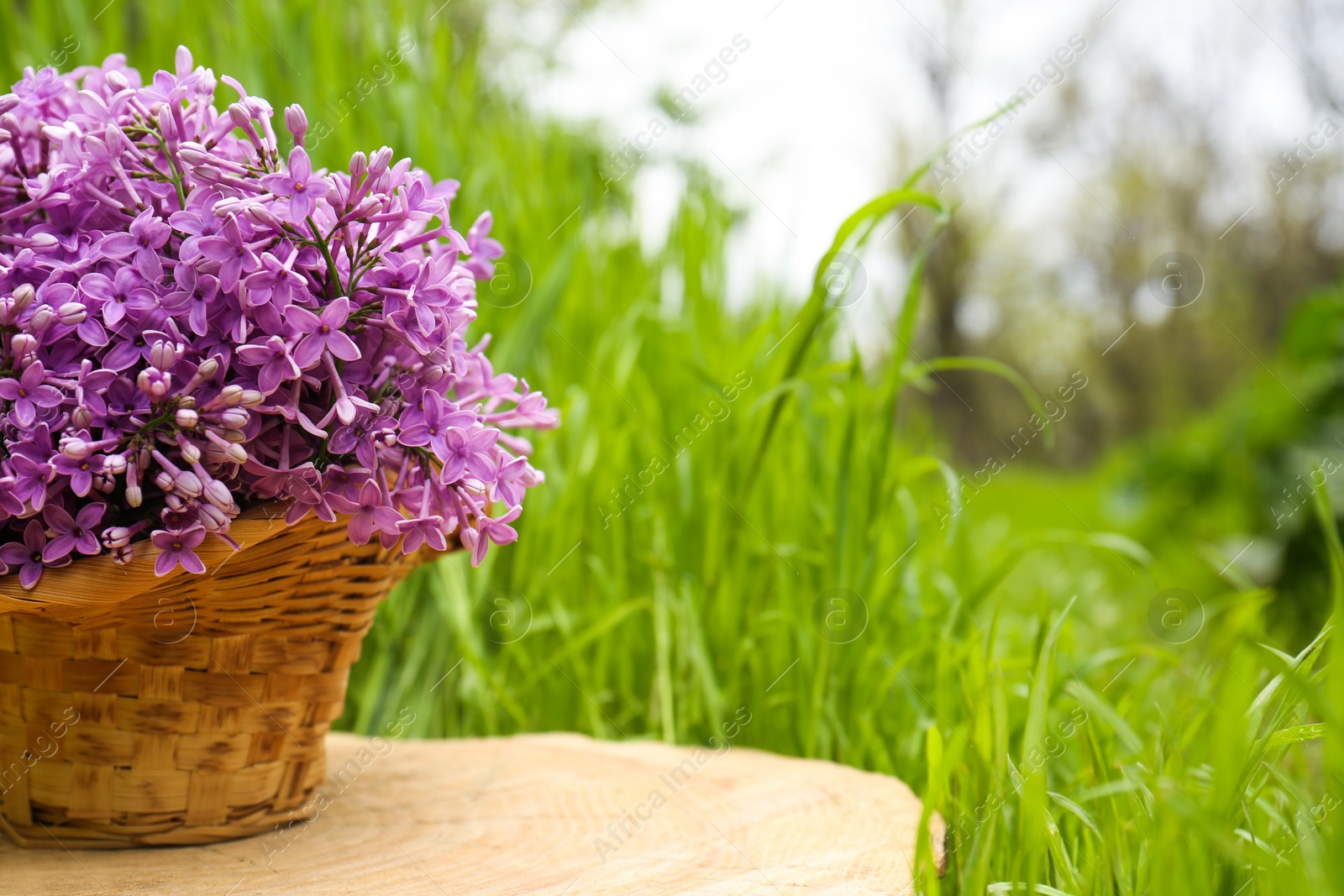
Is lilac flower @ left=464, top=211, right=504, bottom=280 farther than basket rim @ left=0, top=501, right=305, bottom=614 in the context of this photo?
Yes

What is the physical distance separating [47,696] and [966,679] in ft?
2.84

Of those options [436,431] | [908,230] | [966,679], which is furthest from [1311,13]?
[436,431]

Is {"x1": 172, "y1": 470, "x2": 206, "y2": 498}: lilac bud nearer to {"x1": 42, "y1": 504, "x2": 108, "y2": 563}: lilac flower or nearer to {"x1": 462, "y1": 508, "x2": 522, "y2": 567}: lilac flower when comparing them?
{"x1": 42, "y1": 504, "x2": 108, "y2": 563}: lilac flower

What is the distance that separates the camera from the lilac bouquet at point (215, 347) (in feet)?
2.09

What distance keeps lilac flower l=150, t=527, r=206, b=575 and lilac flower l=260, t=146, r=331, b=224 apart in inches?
9.2

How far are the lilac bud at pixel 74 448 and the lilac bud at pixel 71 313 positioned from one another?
0.09 metres

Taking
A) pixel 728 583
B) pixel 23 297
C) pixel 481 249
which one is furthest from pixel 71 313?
pixel 728 583

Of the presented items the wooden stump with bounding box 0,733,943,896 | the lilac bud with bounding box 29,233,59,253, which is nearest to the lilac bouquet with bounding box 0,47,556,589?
the lilac bud with bounding box 29,233,59,253

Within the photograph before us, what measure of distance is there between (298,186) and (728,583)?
86 centimetres

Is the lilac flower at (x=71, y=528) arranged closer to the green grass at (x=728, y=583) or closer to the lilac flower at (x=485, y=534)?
the lilac flower at (x=485, y=534)

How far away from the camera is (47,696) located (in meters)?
0.75

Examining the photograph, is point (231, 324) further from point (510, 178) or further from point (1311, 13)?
point (1311, 13)

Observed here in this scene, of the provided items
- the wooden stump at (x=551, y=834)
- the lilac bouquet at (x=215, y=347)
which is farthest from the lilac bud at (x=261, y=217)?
the wooden stump at (x=551, y=834)

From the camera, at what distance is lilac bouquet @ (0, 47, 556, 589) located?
637mm
